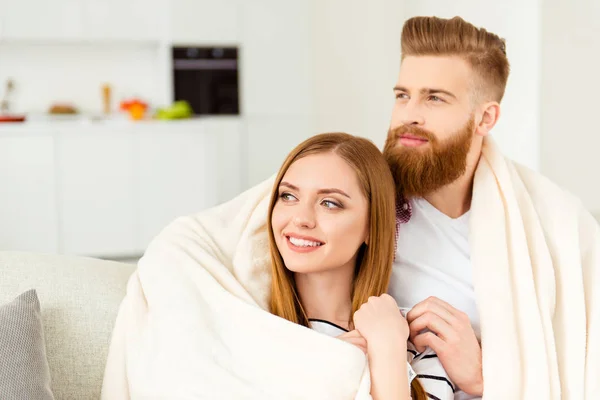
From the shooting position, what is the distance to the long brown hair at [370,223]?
1861 millimetres

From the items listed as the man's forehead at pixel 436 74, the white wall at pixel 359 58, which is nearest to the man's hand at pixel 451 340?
the man's forehead at pixel 436 74

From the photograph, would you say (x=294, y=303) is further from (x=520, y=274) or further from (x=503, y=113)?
(x=503, y=113)

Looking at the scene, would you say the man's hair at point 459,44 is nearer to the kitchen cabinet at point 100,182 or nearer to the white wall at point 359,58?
the kitchen cabinet at point 100,182

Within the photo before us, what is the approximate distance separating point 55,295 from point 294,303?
0.56 m

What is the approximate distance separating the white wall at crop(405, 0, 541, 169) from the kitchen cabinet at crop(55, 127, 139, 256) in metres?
2.81

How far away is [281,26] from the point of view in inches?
291

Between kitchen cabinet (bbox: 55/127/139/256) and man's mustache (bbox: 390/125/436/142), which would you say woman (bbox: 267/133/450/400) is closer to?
man's mustache (bbox: 390/125/436/142)

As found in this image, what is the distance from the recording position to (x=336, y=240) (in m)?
1.81

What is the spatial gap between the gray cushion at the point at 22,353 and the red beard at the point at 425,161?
3.18 ft

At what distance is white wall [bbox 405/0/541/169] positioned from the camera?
5109 mm

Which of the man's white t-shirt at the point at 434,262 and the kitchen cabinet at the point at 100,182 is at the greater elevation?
the man's white t-shirt at the point at 434,262

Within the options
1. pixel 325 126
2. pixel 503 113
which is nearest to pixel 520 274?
pixel 503 113

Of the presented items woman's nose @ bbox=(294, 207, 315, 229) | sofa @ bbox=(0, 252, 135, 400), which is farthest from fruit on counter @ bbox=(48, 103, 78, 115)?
woman's nose @ bbox=(294, 207, 315, 229)

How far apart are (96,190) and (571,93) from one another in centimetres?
354
